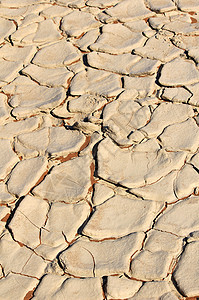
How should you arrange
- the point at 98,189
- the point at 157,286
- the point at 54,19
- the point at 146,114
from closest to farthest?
the point at 157,286, the point at 98,189, the point at 146,114, the point at 54,19

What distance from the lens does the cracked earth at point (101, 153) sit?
1688mm

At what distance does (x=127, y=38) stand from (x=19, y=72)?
648 mm

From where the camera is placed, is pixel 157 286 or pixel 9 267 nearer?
pixel 157 286

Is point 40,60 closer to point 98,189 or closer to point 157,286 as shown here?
point 98,189

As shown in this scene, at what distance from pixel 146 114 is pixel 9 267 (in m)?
0.94

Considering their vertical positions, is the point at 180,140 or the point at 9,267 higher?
the point at 180,140

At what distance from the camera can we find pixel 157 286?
1604 millimetres

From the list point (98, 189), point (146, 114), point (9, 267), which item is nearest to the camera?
point (9, 267)

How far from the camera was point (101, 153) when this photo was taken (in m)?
2.08

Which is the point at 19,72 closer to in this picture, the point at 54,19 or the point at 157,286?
the point at 54,19

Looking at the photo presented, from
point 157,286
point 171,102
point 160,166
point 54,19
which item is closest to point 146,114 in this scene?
point 171,102

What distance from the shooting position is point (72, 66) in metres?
2.61

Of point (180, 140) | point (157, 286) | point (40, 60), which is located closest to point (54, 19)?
point (40, 60)

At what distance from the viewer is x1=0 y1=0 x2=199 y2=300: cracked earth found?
1688 millimetres
